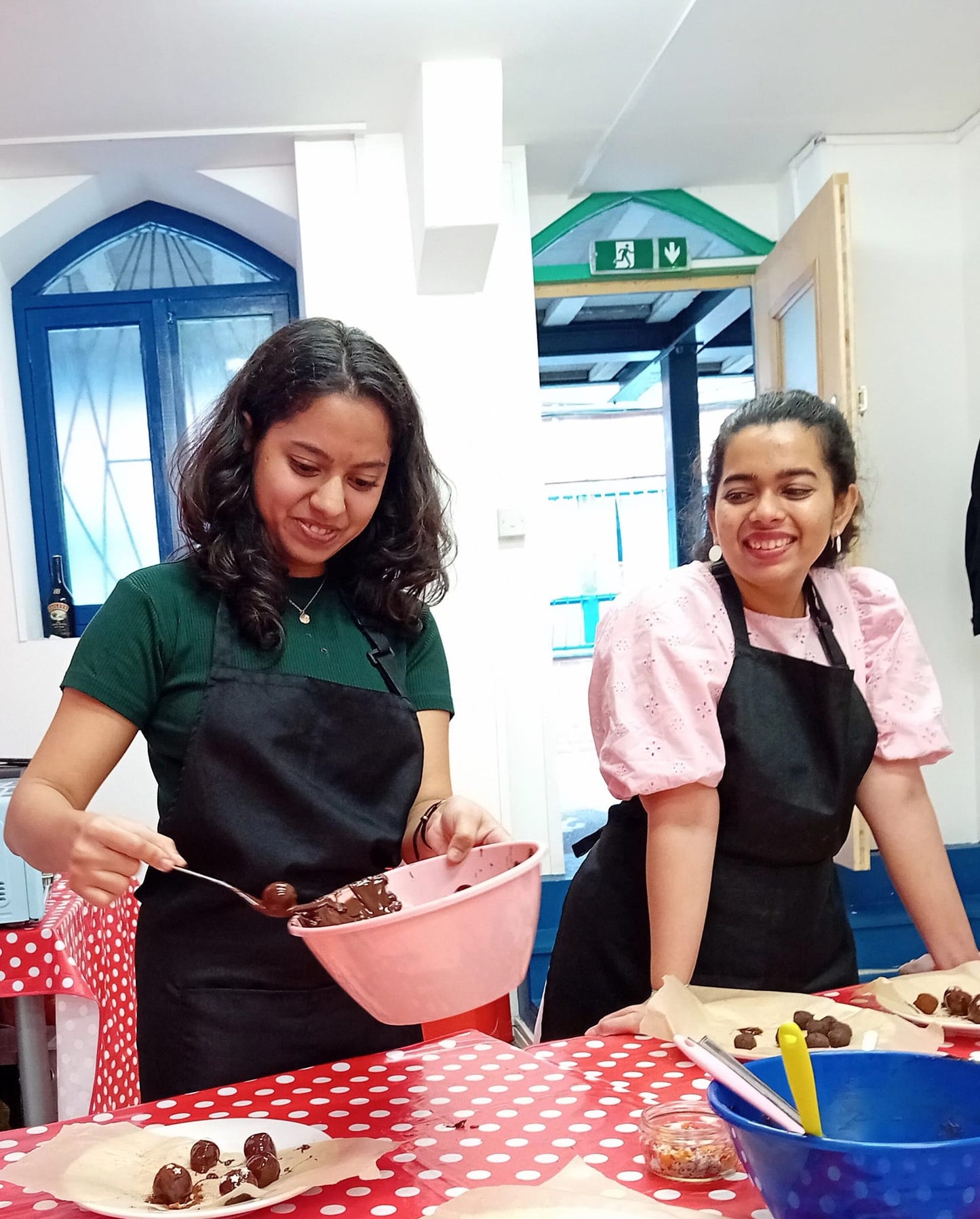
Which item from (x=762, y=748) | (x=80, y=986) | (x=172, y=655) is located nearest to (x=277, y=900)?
(x=172, y=655)

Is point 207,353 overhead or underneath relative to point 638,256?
underneath

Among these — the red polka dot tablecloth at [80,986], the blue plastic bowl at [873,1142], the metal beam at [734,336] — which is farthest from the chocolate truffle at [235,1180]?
the metal beam at [734,336]

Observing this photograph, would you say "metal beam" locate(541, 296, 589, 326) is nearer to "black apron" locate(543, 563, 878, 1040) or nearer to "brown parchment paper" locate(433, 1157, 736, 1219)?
"black apron" locate(543, 563, 878, 1040)

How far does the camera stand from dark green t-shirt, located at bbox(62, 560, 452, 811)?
138cm

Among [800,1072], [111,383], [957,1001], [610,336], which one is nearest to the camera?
[800,1072]

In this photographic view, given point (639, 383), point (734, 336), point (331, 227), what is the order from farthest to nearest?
1. point (639, 383)
2. point (734, 336)
3. point (331, 227)

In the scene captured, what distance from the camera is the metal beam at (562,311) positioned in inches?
252

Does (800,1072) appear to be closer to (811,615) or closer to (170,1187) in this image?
(170,1187)

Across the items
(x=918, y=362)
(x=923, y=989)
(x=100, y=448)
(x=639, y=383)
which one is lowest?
(x=923, y=989)

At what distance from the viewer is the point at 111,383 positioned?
14.3 ft

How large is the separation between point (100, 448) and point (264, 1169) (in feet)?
12.5

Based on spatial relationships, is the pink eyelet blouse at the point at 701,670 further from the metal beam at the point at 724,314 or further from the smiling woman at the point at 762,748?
the metal beam at the point at 724,314

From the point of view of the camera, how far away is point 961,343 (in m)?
4.49

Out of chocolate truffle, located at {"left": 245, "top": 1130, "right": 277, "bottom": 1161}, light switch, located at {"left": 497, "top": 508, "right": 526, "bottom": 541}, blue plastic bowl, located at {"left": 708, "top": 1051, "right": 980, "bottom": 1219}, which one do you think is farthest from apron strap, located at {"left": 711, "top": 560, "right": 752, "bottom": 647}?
light switch, located at {"left": 497, "top": 508, "right": 526, "bottom": 541}
